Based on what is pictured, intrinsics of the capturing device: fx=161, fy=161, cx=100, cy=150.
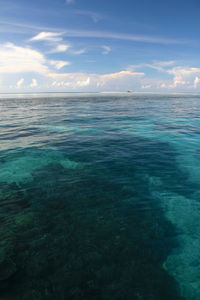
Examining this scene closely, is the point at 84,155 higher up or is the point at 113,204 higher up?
the point at 84,155

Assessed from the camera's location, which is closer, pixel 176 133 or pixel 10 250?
pixel 10 250

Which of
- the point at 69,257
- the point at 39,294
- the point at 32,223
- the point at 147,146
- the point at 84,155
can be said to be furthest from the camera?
the point at 147,146

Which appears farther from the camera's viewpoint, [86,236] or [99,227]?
[99,227]

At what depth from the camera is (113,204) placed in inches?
371

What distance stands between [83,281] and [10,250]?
10.6 ft

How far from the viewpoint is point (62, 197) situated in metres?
9.81

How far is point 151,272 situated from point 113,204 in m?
3.89

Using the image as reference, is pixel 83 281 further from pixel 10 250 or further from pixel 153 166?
pixel 153 166

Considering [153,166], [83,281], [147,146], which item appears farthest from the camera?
[147,146]

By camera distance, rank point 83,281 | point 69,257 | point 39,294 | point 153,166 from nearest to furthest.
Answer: point 39,294 → point 83,281 → point 69,257 → point 153,166

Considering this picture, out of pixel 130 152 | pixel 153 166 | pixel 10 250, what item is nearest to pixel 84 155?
pixel 130 152

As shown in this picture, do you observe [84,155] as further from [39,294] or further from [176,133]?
[176,133]

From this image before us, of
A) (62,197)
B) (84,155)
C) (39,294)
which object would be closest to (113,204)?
(62,197)

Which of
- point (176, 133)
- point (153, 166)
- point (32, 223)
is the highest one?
point (176, 133)
